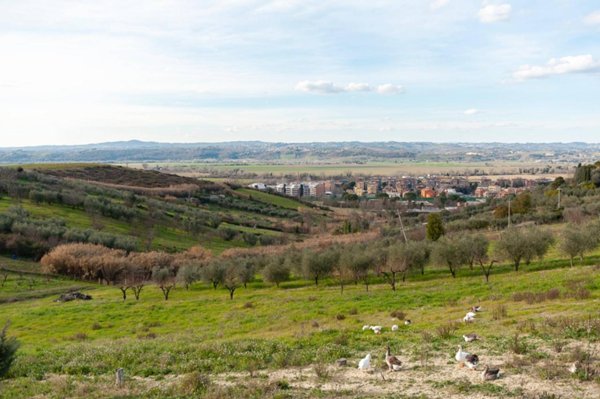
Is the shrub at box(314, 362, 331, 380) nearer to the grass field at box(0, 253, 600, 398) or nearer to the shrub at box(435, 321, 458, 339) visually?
the grass field at box(0, 253, 600, 398)

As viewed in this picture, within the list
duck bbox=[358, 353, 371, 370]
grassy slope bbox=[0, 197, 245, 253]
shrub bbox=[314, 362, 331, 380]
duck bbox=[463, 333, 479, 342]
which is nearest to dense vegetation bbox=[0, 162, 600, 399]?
shrub bbox=[314, 362, 331, 380]

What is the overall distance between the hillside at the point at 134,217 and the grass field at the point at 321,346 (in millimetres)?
44128

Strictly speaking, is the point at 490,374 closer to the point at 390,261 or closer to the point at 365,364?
the point at 365,364

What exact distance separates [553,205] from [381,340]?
8482 cm

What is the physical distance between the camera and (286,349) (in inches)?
828

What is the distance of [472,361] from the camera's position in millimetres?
16062

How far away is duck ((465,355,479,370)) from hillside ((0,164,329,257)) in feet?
247

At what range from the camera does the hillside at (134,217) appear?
84500 mm

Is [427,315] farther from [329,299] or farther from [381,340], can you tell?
[329,299]

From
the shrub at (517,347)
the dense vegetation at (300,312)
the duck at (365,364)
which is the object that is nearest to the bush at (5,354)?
the dense vegetation at (300,312)

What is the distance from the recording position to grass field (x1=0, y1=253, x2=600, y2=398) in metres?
15.4

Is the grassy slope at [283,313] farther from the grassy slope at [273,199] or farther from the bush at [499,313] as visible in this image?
the grassy slope at [273,199]

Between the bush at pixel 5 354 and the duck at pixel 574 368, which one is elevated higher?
the duck at pixel 574 368

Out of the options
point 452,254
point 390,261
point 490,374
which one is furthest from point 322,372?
point 452,254
